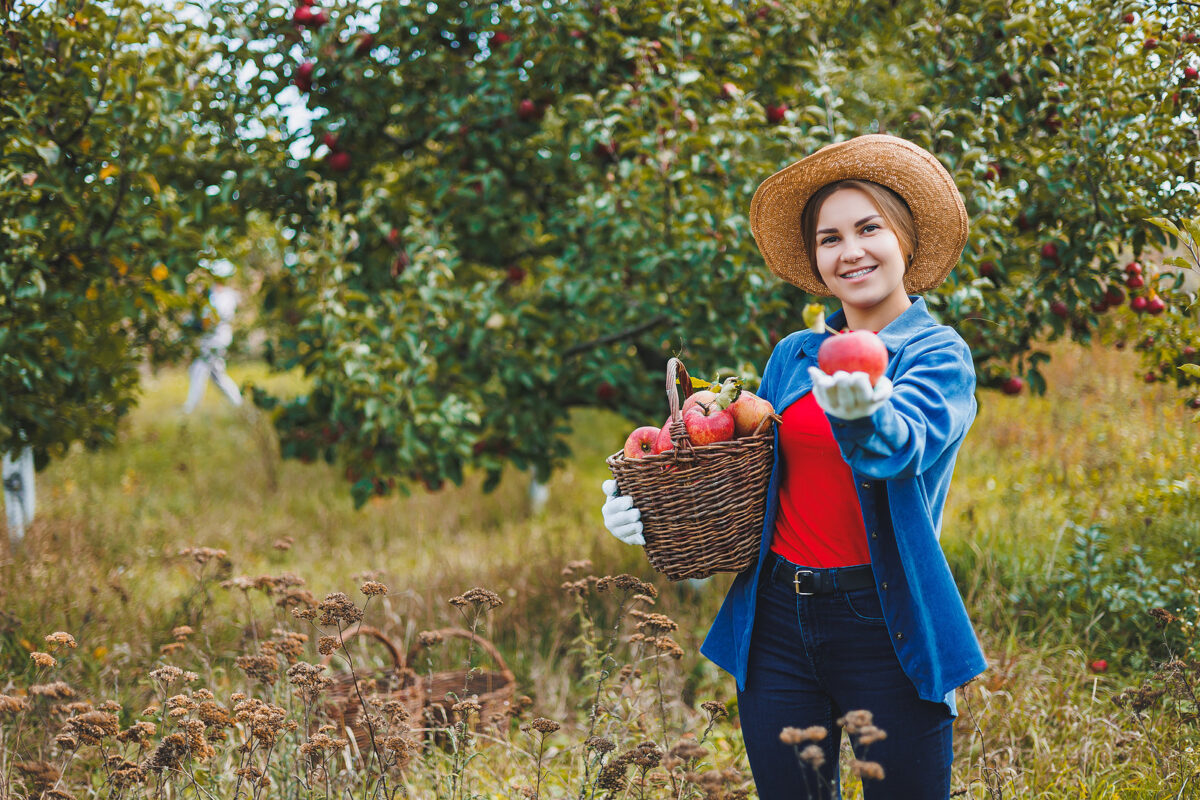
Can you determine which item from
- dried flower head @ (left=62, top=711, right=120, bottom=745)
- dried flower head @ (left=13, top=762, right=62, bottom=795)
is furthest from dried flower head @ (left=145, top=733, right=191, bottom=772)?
dried flower head @ (left=13, top=762, right=62, bottom=795)


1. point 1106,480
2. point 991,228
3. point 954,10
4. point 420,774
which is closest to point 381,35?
point 954,10

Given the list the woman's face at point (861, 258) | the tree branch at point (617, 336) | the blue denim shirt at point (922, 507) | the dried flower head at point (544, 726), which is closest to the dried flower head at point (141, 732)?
the dried flower head at point (544, 726)

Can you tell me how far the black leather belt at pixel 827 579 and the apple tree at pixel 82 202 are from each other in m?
2.82

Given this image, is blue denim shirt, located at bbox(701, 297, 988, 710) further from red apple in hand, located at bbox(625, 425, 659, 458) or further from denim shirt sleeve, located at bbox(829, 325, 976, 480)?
red apple in hand, located at bbox(625, 425, 659, 458)

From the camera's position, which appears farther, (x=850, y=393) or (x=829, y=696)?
(x=829, y=696)

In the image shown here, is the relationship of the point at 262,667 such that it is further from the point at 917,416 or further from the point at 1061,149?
the point at 1061,149

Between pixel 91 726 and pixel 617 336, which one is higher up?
pixel 617 336

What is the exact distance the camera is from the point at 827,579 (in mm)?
1640

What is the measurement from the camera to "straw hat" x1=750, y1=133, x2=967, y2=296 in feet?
5.66

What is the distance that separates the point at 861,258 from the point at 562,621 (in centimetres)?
282

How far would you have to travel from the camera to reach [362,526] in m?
6.43

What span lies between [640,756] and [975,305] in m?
2.09

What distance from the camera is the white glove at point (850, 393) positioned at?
126cm

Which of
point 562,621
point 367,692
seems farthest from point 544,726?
point 562,621
